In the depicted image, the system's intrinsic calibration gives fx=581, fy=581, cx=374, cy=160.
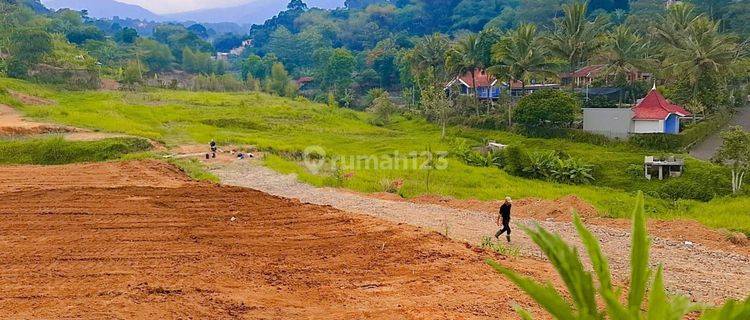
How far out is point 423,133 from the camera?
1615 inches

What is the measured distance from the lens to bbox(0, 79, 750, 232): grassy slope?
19.3m

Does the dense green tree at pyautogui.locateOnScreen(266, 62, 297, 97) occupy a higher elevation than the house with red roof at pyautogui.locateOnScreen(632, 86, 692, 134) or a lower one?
higher

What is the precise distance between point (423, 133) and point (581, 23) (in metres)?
12.9

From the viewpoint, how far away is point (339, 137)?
116 ft

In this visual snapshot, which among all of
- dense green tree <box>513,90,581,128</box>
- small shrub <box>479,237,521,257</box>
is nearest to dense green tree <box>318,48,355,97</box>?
dense green tree <box>513,90,581,128</box>

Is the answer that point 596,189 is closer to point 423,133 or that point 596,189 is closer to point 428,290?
point 428,290

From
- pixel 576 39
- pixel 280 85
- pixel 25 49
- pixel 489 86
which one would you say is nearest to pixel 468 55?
pixel 576 39

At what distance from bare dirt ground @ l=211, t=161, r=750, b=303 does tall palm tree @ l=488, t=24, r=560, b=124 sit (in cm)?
2197

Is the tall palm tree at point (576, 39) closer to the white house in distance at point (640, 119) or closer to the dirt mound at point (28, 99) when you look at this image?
the white house in distance at point (640, 119)

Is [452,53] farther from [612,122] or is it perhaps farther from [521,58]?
[612,122]

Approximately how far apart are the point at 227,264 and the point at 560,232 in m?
7.66

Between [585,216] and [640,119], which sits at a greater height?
[640,119]

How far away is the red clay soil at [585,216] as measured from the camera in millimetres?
12625

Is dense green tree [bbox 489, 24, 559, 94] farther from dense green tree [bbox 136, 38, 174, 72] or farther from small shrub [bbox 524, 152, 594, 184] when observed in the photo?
dense green tree [bbox 136, 38, 174, 72]
